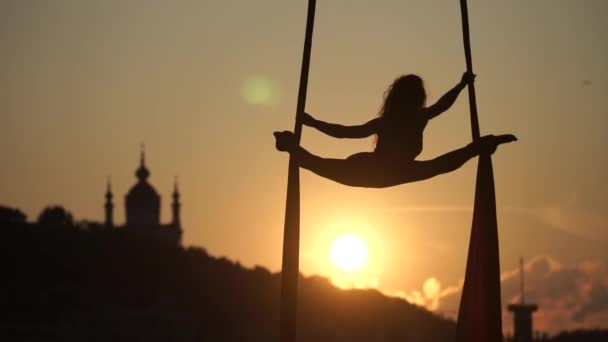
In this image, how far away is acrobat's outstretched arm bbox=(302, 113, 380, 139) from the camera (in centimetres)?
1705

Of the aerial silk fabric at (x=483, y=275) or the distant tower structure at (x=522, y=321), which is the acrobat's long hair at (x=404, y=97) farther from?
the distant tower structure at (x=522, y=321)

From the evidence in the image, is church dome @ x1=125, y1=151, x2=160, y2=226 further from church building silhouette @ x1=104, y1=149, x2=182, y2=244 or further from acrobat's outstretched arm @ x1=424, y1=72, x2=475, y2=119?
acrobat's outstretched arm @ x1=424, y1=72, x2=475, y2=119

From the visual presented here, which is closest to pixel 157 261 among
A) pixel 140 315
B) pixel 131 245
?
pixel 131 245

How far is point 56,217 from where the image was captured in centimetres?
16900

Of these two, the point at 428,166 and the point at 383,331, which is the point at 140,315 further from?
the point at 428,166

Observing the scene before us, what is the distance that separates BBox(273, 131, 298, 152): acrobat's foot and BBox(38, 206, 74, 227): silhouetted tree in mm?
150661

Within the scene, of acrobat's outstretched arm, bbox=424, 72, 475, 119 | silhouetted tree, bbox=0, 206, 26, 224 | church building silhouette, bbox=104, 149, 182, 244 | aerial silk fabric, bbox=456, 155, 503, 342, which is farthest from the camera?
church building silhouette, bbox=104, 149, 182, 244

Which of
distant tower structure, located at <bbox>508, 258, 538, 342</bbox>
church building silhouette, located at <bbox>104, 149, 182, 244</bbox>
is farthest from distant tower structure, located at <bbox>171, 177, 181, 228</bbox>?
distant tower structure, located at <bbox>508, 258, 538, 342</bbox>

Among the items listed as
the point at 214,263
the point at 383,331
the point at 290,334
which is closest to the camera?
the point at 290,334

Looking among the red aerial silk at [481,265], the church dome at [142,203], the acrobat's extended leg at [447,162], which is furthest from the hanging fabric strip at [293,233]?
the church dome at [142,203]

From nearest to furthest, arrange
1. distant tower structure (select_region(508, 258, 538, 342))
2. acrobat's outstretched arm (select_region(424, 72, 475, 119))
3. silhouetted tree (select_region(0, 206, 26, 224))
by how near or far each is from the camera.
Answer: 1. acrobat's outstretched arm (select_region(424, 72, 475, 119))
2. distant tower structure (select_region(508, 258, 538, 342))
3. silhouetted tree (select_region(0, 206, 26, 224))

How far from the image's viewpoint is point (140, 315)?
126688mm

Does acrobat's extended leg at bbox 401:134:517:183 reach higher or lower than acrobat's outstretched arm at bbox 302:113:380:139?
lower

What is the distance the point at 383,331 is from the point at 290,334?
111 m
